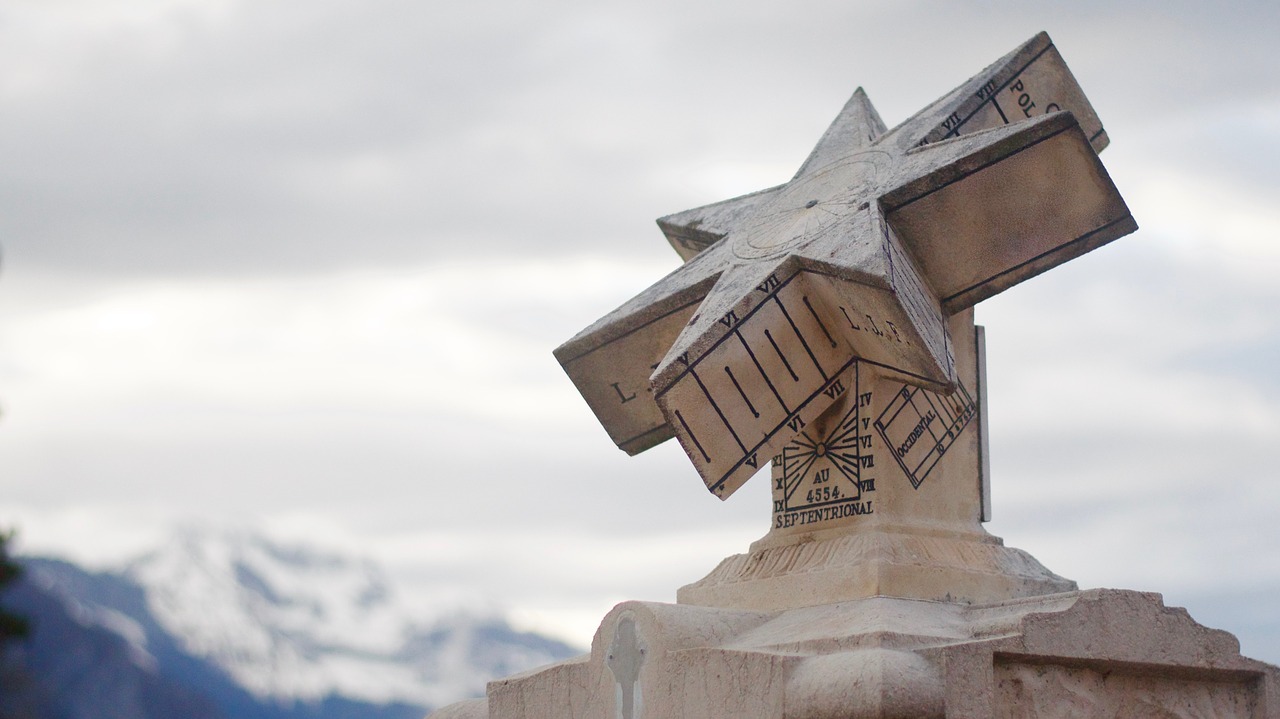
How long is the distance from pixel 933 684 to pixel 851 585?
115 cm

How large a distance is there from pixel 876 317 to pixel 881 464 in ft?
2.83

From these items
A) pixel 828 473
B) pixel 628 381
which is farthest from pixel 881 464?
pixel 628 381

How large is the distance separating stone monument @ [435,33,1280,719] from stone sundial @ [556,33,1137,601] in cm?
1

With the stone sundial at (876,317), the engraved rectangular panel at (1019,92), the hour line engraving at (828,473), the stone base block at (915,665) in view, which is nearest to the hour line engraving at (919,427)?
the stone sundial at (876,317)

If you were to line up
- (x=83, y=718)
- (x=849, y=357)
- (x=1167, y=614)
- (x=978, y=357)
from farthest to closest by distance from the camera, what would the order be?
(x=83, y=718) → (x=978, y=357) → (x=849, y=357) → (x=1167, y=614)

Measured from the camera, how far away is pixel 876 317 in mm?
6820

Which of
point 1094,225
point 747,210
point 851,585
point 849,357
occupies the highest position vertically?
point 747,210

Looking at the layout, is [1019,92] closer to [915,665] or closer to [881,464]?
[881,464]

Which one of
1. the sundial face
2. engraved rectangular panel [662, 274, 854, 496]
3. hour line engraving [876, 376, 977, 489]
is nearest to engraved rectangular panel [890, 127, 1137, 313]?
the sundial face

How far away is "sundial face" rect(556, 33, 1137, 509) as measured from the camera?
6.87m

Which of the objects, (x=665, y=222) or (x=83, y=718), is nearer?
(x=665, y=222)

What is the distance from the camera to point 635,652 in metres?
6.86

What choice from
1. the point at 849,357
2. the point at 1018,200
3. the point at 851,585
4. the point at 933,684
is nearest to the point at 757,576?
the point at 851,585

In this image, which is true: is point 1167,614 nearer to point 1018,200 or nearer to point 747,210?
point 1018,200
